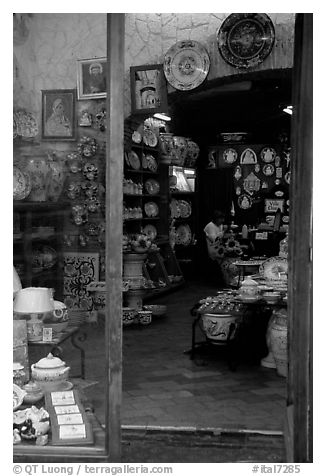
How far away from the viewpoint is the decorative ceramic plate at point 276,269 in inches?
232

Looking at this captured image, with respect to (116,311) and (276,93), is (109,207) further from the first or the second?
(276,93)

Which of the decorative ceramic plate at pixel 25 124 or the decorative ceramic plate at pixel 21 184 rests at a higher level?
the decorative ceramic plate at pixel 25 124

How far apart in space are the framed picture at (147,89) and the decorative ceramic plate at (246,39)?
72cm

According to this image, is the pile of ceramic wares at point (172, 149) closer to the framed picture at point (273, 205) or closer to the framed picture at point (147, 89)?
the framed picture at point (273, 205)

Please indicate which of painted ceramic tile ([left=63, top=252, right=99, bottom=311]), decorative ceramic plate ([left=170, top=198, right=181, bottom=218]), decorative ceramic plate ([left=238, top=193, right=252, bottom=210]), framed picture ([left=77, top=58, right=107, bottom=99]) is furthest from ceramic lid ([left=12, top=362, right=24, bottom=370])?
decorative ceramic plate ([left=238, top=193, right=252, bottom=210])

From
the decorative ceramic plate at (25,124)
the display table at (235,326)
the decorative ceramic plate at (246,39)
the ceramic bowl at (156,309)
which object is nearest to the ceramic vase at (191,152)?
the ceramic bowl at (156,309)

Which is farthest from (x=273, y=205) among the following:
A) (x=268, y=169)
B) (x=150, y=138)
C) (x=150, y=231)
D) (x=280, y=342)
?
(x=280, y=342)

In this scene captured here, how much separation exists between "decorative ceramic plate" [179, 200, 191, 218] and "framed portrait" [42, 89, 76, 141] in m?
4.94

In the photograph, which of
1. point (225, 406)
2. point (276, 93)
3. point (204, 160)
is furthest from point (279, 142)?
point (225, 406)

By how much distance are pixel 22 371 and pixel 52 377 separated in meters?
0.20

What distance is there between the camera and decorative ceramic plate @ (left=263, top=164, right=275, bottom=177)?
12453 millimetres

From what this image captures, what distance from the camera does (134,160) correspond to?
9.05m

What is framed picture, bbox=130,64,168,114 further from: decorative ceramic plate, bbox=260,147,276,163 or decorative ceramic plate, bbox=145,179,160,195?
decorative ceramic plate, bbox=260,147,276,163

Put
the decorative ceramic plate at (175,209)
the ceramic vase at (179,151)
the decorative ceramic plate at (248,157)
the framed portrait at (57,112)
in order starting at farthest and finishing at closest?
the decorative ceramic plate at (248,157) → the decorative ceramic plate at (175,209) → the ceramic vase at (179,151) → the framed portrait at (57,112)
